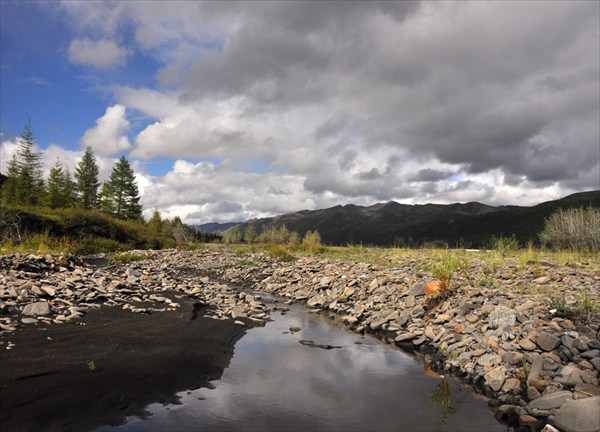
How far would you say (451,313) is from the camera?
1164 centimetres

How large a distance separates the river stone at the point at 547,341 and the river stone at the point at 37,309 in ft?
42.3

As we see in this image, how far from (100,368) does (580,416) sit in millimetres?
8818

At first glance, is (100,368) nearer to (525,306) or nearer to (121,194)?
(525,306)

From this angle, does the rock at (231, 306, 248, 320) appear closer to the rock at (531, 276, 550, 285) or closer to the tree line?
the rock at (531, 276, 550, 285)

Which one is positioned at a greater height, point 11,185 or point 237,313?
point 11,185

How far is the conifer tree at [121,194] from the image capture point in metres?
70.5

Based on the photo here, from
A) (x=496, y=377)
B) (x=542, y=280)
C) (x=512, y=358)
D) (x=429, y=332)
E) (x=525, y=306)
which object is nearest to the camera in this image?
(x=496, y=377)

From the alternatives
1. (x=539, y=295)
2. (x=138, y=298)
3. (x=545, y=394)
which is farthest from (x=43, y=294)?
(x=539, y=295)

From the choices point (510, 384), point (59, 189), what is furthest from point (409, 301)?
point (59, 189)

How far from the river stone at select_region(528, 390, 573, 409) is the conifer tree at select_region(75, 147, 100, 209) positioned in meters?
75.3

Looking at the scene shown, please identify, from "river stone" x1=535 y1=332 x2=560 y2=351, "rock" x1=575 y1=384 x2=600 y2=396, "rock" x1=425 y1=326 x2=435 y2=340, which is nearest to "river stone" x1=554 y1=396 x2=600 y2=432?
"rock" x1=575 y1=384 x2=600 y2=396

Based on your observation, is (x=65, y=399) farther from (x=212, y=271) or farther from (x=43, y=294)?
(x=212, y=271)

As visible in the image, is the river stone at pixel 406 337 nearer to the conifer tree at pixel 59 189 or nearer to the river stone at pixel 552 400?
the river stone at pixel 552 400

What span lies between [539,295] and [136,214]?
7326cm
